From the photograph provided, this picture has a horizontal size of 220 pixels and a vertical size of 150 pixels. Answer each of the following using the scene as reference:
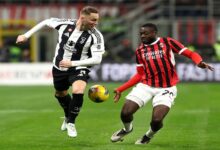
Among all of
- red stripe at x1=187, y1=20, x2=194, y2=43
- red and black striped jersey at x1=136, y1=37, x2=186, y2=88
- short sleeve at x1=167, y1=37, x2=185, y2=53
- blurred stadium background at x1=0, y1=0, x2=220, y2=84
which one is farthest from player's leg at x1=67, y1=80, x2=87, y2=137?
red stripe at x1=187, y1=20, x2=194, y2=43

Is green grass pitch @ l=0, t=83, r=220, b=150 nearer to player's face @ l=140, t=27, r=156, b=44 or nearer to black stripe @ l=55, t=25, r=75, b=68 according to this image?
black stripe @ l=55, t=25, r=75, b=68

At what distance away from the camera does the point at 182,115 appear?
19.2m

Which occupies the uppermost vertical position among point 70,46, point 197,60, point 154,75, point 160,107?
point 70,46

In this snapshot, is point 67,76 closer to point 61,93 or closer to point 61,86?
point 61,86

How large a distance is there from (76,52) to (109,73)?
20.6 metres

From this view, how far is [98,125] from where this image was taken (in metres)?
16.8

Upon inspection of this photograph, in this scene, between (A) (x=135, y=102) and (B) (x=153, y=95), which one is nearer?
(A) (x=135, y=102)

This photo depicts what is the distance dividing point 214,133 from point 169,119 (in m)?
3.33

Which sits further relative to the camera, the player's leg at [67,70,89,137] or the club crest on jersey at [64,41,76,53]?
the club crest on jersey at [64,41,76,53]

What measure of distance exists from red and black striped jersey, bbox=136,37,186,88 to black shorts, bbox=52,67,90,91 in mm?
1135

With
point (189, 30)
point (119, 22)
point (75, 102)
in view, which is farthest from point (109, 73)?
point (75, 102)

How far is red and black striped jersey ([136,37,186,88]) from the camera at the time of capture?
12523 mm

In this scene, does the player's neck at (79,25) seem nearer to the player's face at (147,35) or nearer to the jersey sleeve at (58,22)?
the jersey sleeve at (58,22)

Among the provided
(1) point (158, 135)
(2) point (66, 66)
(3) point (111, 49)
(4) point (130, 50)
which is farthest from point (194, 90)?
(2) point (66, 66)
